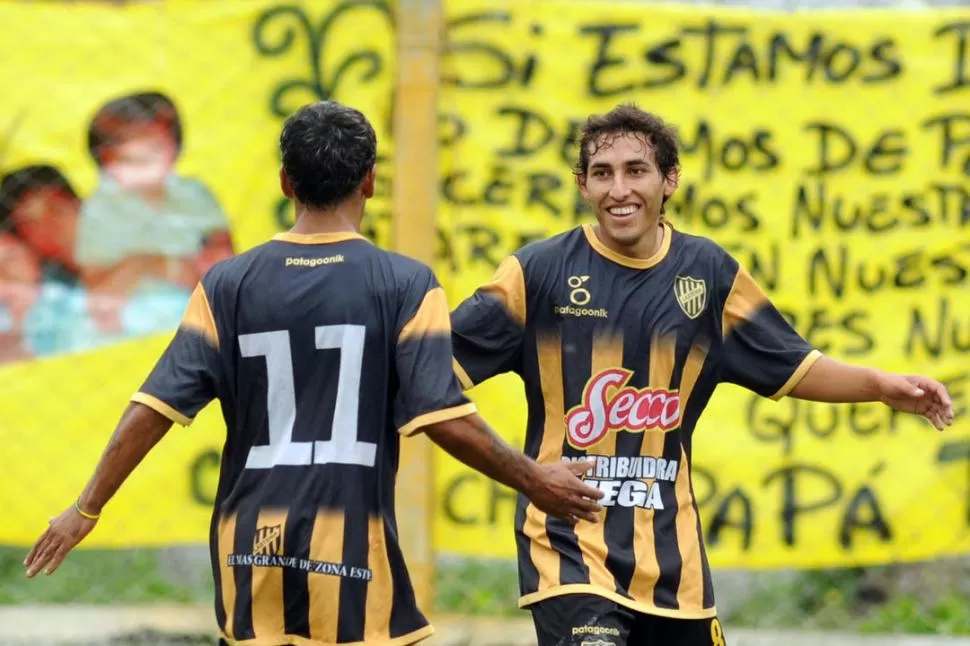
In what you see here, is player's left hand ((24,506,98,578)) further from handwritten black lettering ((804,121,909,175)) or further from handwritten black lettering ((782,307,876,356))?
handwritten black lettering ((804,121,909,175))

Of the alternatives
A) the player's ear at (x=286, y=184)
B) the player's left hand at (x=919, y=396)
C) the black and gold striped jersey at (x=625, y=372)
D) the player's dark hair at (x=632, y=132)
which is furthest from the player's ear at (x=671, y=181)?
the player's ear at (x=286, y=184)

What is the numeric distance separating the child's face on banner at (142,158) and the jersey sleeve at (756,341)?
8.95 feet

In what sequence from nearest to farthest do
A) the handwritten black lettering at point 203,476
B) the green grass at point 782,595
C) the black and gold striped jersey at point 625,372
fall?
the black and gold striped jersey at point 625,372 → the handwritten black lettering at point 203,476 → the green grass at point 782,595

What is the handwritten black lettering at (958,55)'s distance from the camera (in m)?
6.37

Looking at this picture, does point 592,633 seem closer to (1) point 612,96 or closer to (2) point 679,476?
(2) point 679,476

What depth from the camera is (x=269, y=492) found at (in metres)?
3.78

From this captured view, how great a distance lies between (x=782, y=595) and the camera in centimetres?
690

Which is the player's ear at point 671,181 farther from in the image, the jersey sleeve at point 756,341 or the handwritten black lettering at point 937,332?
the handwritten black lettering at point 937,332

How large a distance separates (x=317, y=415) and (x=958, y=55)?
3.75 metres

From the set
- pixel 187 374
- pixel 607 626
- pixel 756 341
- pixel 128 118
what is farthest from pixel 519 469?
pixel 128 118

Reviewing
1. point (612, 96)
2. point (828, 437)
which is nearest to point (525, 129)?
point (612, 96)

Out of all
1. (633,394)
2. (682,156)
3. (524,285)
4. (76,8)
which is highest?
(76,8)

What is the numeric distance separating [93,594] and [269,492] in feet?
11.2

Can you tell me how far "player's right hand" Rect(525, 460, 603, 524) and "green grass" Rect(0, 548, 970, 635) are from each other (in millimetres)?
2653
